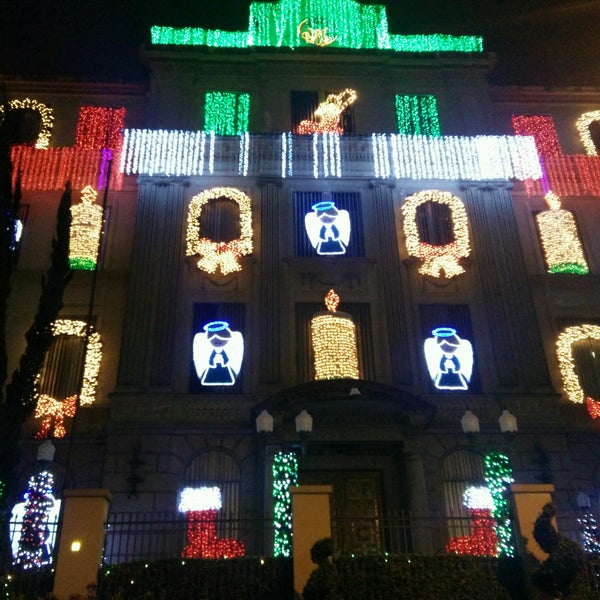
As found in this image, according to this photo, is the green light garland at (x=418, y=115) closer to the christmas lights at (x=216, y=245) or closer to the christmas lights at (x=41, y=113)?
the christmas lights at (x=216, y=245)

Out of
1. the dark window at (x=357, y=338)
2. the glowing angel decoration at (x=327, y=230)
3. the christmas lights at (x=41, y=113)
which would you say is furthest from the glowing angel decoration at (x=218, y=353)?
the christmas lights at (x=41, y=113)

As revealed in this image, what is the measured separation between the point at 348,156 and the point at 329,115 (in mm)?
2278

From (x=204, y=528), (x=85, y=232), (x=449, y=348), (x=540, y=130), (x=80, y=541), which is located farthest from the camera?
(x=540, y=130)

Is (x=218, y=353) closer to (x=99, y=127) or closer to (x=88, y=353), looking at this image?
(x=88, y=353)

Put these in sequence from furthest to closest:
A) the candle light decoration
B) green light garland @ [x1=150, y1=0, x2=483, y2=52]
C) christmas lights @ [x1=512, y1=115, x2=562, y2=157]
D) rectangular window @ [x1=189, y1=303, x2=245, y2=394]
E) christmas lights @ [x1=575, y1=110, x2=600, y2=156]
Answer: green light garland @ [x1=150, y1=0, x2=483, y2=52], christmas lights @ [x1=575, y1=110, x2=600, y2=156], christmas lights @ [x1=512, y1=115, x2=562, y2=157], rectangular window @ [x1=189, y1=303, x2=245, y2=394], the candle light decoration

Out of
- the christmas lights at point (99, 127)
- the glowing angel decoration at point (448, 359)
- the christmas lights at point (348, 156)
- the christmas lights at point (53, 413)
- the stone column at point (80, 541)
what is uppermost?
the christmas lights at point (99, 127)

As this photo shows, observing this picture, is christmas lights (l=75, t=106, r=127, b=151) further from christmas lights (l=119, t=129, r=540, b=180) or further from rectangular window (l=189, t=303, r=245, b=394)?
rectangular window (l=189, t=303, r=245, b=394)

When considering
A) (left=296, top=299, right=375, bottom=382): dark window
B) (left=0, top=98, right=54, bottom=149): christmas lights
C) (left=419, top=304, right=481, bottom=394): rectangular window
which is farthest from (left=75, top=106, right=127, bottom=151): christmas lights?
(left=419, top=304, right=481, bottom=394): rectangular window

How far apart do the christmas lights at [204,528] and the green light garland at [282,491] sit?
1291 mm

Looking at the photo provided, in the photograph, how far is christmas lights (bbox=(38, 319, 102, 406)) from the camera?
2012 cm

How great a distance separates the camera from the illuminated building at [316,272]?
1886cm

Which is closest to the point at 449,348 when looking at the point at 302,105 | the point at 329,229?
the point at 329,229

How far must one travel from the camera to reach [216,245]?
22.4 m

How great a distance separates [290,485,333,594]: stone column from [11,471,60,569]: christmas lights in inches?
184
